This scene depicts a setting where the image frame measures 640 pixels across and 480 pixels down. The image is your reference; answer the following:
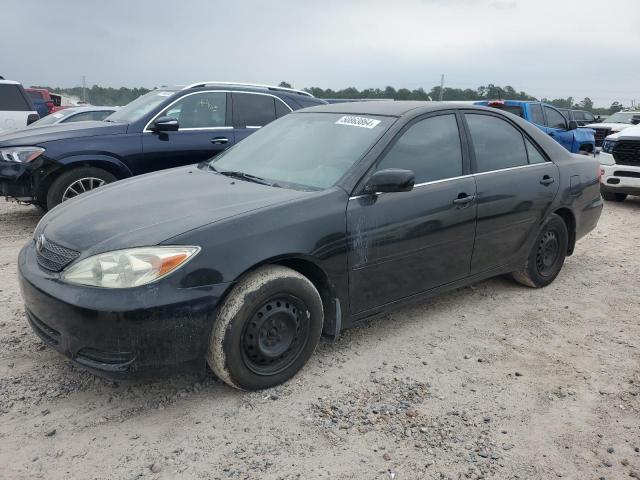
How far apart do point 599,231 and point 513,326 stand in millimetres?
4095

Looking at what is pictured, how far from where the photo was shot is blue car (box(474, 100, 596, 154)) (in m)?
12.5

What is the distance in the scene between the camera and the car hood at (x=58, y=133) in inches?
243

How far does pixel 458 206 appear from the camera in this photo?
3852 mm

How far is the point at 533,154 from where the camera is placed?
4.65 metres

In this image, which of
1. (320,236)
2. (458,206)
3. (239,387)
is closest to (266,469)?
(239,387)

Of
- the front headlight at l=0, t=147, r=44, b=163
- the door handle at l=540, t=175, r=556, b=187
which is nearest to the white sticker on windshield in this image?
the door handle at l=540, t=175, r=556, b=187

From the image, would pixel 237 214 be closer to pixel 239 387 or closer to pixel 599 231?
pixel 239 387

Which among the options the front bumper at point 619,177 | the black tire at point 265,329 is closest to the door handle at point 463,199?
the black tire at point 265,329

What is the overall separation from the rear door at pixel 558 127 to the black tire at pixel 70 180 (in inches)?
396

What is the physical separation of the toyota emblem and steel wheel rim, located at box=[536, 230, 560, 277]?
12.7 ft

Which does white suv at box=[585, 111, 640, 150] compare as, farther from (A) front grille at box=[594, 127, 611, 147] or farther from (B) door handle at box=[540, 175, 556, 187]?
(B) door handle at box=[540, 175, 556, 187]

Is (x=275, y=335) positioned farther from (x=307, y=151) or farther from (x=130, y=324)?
(x=307, y=151)

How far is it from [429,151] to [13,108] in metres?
10.1

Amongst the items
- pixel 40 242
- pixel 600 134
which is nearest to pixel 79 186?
pixel 40 242
